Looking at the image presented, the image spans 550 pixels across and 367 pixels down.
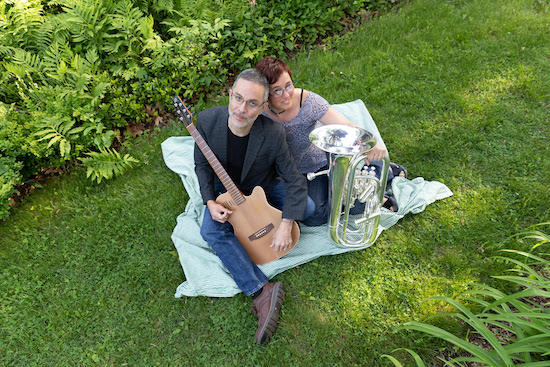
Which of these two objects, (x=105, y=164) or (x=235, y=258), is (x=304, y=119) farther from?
(x=105, y=164)

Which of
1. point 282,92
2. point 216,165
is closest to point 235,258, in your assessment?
point 216,165

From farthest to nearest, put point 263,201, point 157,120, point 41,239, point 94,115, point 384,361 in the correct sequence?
point 157,120
point 94,115
point 41,239
point 263,201
point 384,361

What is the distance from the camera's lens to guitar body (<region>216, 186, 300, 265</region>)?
2.96 metres

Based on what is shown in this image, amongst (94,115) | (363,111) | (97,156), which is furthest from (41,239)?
(363,111)

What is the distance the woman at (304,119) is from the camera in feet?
9.10

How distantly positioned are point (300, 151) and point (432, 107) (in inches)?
80.0

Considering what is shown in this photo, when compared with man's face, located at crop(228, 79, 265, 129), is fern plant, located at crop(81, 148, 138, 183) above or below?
below

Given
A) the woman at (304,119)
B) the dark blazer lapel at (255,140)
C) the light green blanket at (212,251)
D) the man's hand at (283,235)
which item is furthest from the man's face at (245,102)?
the light green blanket at (212,251)

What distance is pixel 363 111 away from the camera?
165 inches

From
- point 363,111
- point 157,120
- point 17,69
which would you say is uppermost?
point 17,69

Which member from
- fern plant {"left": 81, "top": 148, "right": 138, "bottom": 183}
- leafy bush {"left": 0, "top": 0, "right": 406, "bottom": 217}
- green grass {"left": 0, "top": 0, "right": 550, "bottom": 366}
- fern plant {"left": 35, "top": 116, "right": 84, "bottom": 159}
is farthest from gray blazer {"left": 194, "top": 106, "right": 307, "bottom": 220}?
fern plant {"left": 35, "top": 116, "right": 84, "bottom": 159}

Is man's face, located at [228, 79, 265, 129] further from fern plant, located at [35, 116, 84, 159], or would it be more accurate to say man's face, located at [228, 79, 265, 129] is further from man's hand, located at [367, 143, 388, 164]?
fern plant, located at [35, 116, 84, 159]

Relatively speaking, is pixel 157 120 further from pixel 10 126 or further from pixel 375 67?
pixel 375 67

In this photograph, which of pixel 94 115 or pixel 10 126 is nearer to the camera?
pixel 10 126
